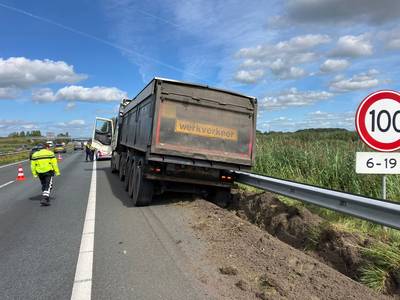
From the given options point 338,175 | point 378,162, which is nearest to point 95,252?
point 378,162

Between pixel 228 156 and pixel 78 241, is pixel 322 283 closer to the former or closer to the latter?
pixel 78 241

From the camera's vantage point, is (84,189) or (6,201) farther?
(84,189)

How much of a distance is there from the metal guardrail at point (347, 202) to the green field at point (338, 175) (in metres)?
0.39

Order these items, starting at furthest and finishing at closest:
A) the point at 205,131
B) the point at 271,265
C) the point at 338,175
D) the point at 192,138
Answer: the point at 205,131 → the point at 192,138 → the point at 338,175 → the point at 271,265

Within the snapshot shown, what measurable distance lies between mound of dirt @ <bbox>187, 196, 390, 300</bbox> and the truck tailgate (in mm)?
2093

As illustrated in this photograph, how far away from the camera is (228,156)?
9.50m

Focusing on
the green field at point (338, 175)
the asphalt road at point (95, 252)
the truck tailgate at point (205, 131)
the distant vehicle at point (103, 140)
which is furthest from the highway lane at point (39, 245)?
the distant vehicle at point (103, 140)

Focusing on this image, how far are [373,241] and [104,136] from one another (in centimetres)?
2553

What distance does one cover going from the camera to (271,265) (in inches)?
199

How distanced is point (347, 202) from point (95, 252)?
11.7ft

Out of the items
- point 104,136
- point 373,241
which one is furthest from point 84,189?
point 104,136

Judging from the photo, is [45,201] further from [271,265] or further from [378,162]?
[378,162]

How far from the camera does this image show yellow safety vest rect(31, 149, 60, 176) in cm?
1056

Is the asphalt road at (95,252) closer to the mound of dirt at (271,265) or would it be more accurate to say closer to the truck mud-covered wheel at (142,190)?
the truck mud-covered wheel at (142,190)
